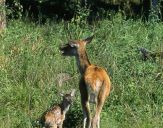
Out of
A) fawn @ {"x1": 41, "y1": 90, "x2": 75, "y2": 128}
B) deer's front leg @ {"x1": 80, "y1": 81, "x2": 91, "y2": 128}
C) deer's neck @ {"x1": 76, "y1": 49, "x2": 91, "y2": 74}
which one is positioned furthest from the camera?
deer's neck @ {"x1": 76, "y1": 49, "x2": 91, "y2": 74}

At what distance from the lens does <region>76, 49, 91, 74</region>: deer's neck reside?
10266 millimetres

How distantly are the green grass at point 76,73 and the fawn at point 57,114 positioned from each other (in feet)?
0.85

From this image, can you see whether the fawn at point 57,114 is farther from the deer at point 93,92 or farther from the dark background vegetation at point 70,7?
the dark background vegetation at point 70,7

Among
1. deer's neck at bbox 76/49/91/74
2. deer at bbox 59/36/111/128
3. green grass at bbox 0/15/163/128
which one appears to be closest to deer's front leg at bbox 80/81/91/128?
deer at bbox 59/36/111/128

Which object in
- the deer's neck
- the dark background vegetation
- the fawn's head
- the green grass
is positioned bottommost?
the dark background vegetation

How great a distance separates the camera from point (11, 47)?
13.2 metres

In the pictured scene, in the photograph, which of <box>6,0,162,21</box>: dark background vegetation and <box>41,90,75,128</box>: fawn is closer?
<box>41,90,75,128</box>: fawn

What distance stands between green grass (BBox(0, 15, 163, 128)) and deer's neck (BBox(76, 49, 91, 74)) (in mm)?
572

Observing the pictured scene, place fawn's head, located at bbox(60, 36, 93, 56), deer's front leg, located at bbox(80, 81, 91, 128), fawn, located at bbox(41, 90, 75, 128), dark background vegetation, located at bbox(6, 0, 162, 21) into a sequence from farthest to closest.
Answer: dark background vegetation, located at bbox(6, 0, 162, 21) < fawn's head, located at bbox(60, 36, 93, 56) < deer's front leg, located at bbox(80, 81, 91, 128) < fawn, located at bbox(41, 90, 75, 128)

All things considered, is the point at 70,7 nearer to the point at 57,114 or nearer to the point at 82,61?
the point at 82,61

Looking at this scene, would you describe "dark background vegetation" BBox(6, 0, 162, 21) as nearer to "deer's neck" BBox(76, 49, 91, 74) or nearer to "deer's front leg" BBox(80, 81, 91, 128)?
"deer's neck" BBox(76, 49, 91, 74)

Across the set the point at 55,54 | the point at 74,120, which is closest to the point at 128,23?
the point at 55,54

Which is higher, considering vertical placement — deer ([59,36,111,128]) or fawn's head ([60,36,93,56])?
fawn's head ([60,36,93,56])

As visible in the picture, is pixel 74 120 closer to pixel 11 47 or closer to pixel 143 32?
pixel 11 47
